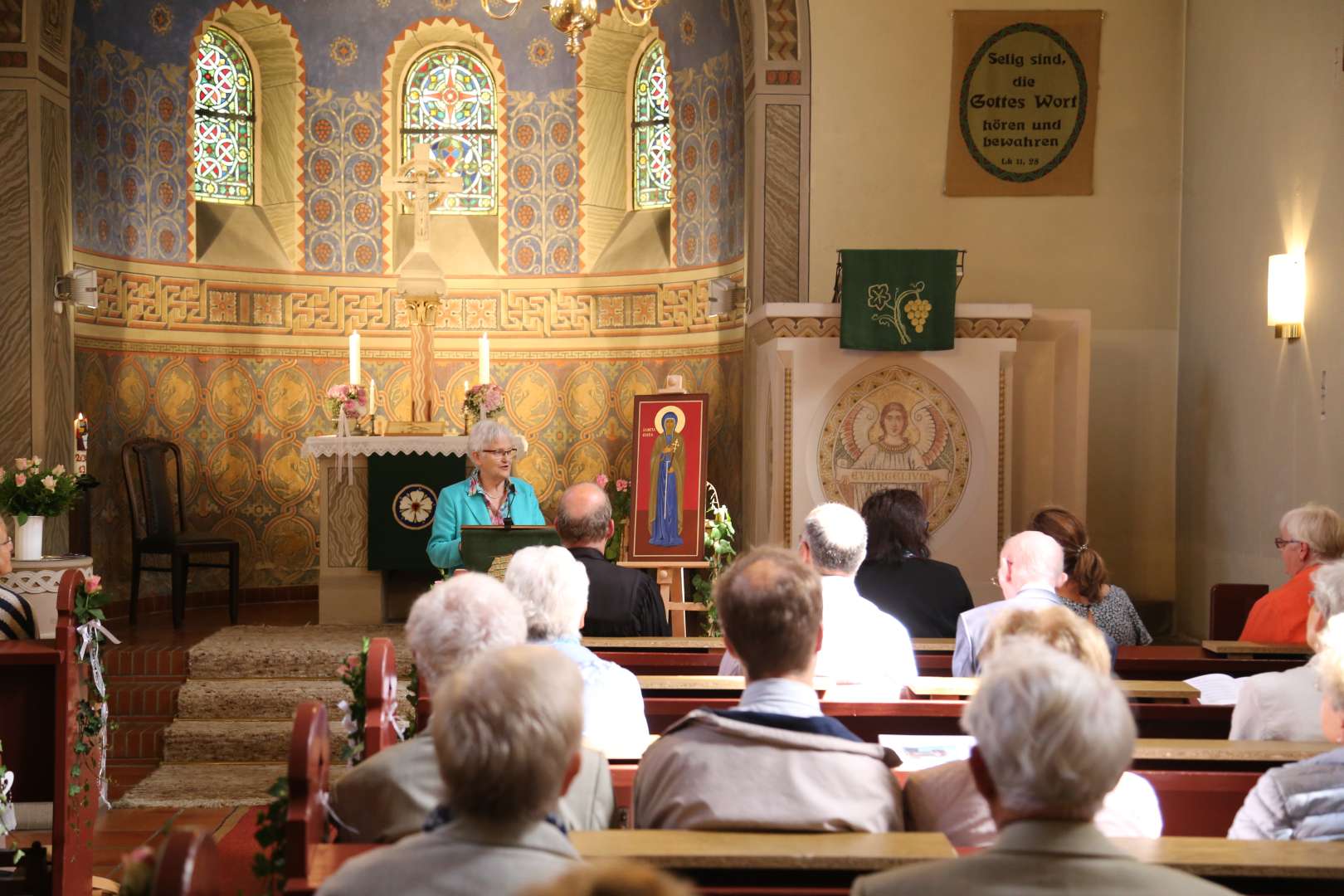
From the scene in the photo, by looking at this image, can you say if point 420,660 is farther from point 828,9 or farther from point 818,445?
point 828,9

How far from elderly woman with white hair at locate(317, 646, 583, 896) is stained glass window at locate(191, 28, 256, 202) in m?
9.61

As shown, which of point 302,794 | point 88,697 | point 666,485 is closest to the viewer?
point 302,794

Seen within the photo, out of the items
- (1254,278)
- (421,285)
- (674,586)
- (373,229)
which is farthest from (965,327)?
(373,229)

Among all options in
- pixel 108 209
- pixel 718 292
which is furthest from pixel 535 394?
pixel 108 209

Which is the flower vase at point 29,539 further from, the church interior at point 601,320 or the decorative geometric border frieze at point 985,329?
the decorative geometric border frieze at point 985,329

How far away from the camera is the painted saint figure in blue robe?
7.62 m

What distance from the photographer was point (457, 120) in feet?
36.0

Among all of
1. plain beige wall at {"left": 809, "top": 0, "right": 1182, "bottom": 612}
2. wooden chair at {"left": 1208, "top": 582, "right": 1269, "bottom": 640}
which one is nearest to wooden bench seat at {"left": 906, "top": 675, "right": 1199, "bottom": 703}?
wooden chair at {"left": 1208, "top": 582, "right": 1269, "bottom": 640}

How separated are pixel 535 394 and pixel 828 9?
381 cm

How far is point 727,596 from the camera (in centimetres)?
248

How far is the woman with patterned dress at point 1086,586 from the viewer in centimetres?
446

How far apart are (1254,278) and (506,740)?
656cm

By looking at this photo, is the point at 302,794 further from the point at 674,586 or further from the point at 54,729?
the point at 674,586

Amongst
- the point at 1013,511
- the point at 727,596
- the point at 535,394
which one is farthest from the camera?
the point at 535,394
